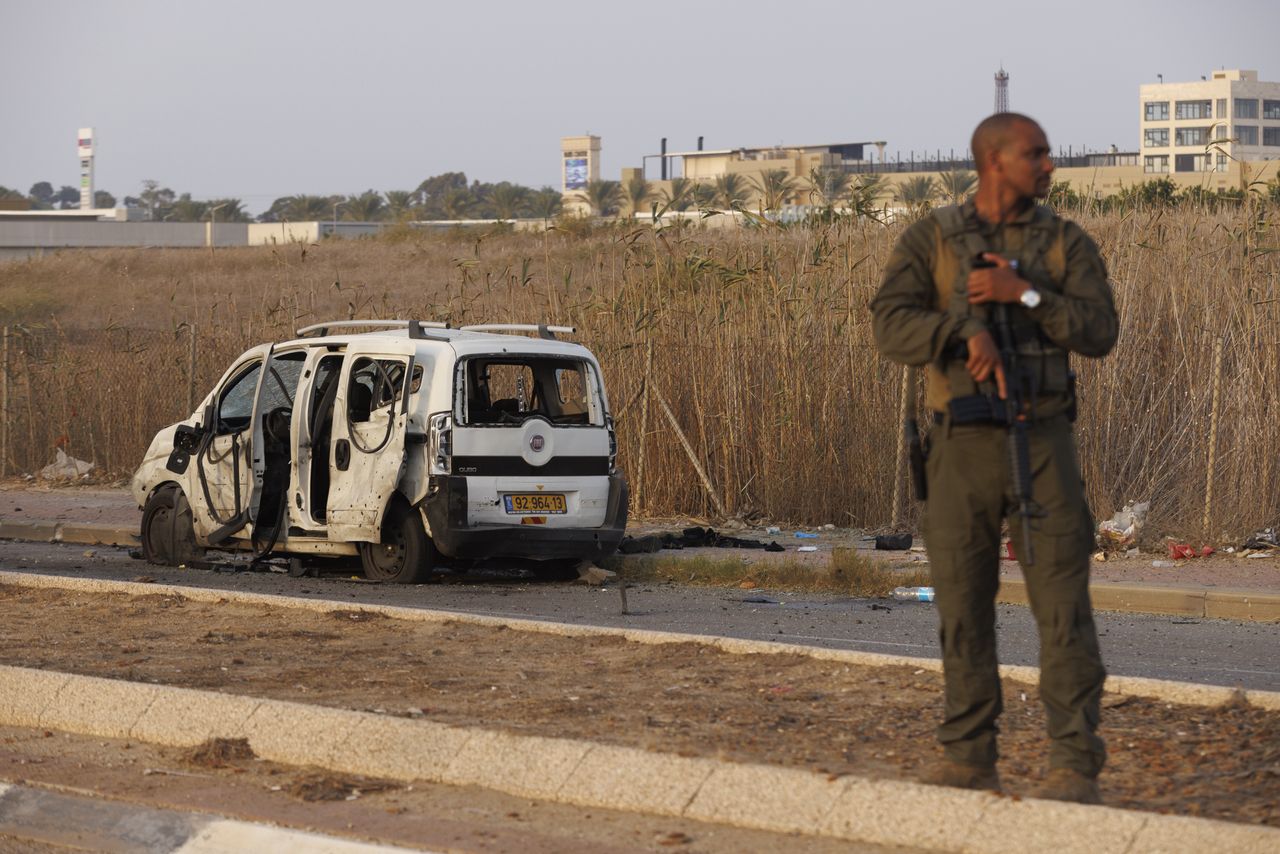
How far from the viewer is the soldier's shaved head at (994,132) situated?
5.33m

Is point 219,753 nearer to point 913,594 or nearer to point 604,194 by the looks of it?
point 913,594

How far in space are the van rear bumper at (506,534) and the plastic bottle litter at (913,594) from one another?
2106mm

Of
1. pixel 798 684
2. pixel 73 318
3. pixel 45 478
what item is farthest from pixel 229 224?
pixel 798 684

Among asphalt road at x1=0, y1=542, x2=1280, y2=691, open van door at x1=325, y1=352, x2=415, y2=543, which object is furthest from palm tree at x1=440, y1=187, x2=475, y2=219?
open van door at x1=325, y1=352, x2=415, y2=543

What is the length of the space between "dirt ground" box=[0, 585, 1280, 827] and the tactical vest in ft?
4.10

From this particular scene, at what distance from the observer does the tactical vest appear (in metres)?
5.31

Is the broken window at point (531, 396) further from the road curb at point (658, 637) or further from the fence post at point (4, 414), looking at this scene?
the fence post at point (4, 414)

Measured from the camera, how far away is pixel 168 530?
48.2 ft

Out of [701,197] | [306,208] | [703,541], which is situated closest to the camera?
[703,541]

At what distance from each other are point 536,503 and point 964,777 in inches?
309

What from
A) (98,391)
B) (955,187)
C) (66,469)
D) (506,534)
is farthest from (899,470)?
(66,469)

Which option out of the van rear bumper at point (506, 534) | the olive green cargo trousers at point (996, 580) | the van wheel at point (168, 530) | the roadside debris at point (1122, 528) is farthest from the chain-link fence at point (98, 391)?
the olive green cargo trousers at point (996, 580)

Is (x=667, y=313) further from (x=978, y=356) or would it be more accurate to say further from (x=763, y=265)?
(x=978, y=356)

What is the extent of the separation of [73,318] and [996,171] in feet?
188
